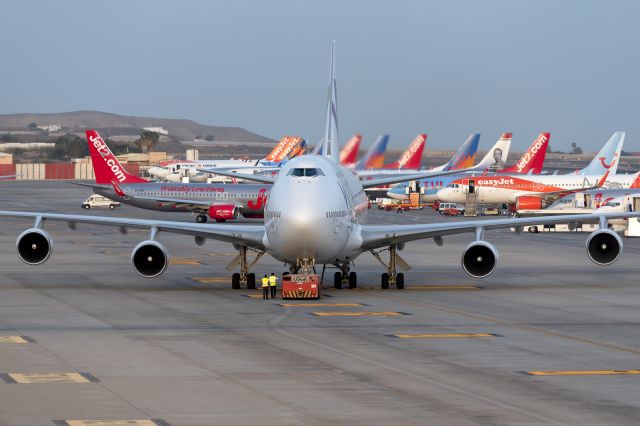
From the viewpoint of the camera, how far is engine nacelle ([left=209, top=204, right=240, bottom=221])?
114m

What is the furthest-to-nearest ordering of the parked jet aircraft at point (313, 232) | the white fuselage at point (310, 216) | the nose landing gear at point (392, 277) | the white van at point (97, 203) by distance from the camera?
the white van at point (97, 203)
the nose landing gear at point (392, 277)
the parked jet aircraft at point (313, 232)
the white fuselage at point (310, 216)

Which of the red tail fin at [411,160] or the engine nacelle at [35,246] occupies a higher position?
the red tail fin at [411,160]

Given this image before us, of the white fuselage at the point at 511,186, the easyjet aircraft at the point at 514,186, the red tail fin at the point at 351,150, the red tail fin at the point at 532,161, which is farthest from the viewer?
the red tail fin at the point at 532,161

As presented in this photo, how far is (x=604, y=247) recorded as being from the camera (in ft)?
165

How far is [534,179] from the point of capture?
133 metres

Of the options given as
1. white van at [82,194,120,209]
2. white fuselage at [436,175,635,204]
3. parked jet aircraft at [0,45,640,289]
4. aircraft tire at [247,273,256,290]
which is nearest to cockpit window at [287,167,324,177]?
parked jet aircraft at [0,45,640,289]

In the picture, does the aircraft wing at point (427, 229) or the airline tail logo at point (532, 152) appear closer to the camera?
the aircraft wing at point (427, 229)

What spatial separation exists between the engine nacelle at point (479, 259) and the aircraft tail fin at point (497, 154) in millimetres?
130284

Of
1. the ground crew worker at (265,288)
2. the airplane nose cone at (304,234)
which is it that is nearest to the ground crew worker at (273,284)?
the ground crew worker at (265,288)

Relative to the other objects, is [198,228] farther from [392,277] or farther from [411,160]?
[411,160]

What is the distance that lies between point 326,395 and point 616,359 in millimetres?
9267

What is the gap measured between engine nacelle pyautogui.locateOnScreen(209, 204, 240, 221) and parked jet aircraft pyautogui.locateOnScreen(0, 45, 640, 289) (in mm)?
60712

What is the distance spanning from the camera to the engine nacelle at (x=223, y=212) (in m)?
114

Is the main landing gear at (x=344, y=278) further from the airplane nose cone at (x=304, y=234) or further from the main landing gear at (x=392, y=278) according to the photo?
the airplane nose cone at (x=304, y=234)
